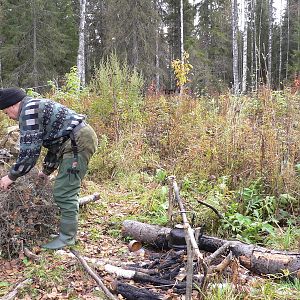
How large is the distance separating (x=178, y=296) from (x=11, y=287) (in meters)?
1.35

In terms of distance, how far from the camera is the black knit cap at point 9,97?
3.33 metres

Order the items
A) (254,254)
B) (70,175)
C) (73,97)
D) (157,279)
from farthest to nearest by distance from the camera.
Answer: (73,97) → (70,175) → (254,254) → (157,279)

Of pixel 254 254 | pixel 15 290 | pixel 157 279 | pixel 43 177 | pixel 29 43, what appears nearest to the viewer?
pixel 15 290

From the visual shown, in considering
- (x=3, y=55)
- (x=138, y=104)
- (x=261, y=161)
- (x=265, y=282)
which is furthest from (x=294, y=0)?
(x=265, y=282)

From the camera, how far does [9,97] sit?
3344mm

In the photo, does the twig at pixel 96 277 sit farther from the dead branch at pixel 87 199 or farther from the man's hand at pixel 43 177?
the dead branch at pixel 87 199

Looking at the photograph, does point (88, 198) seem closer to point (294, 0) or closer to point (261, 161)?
point (261, 161)

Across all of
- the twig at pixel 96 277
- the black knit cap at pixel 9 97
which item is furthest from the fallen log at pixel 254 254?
the black knit cap at pixel 9 97

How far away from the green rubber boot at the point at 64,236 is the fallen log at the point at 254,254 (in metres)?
0.75

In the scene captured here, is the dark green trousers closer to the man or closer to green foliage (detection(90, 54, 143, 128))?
the man

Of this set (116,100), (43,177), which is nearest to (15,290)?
(43,177)

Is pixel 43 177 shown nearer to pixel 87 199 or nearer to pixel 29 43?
pixel 87 199

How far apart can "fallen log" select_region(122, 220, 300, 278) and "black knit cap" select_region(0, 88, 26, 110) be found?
1847mm

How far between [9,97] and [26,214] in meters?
1.13
